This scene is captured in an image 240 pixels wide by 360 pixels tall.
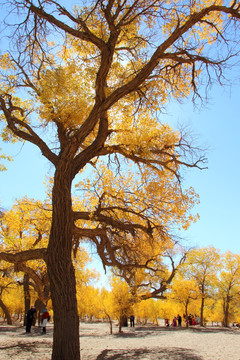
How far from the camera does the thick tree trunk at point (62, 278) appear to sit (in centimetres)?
498

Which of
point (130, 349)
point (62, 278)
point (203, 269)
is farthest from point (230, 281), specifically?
point (62, 278)

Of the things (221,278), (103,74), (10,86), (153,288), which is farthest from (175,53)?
(221,278)

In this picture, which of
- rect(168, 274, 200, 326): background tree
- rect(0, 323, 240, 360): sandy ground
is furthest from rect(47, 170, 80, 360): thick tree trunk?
rect(168, 274, 200, 326): background tree

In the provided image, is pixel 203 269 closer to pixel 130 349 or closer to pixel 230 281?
pixel 230 281

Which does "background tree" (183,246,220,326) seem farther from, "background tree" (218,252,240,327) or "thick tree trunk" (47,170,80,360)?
"thick tree trunk" (47,170,80,360)

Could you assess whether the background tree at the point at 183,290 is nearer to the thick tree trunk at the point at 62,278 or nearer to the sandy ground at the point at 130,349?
the sandy ground at the point at 130,349

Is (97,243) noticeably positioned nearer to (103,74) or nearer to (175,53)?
(103,74)

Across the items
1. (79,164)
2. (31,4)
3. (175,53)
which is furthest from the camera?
(79,164)

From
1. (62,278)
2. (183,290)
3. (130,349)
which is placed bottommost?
(130,349)

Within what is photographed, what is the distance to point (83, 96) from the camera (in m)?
7.76

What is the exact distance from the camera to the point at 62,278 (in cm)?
538

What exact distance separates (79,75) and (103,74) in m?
2.09

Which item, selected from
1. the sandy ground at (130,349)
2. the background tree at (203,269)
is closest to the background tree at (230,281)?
the background tree at (203,269)

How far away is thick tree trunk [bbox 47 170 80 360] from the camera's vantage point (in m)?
4.98
